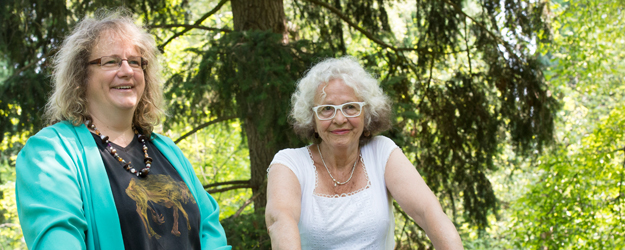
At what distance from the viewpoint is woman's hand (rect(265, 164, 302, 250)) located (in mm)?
1852

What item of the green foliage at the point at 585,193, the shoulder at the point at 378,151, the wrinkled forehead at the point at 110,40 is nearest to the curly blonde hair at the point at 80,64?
the wrinkled forehead at the point at 110,40

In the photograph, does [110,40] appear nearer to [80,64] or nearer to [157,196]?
[80,64]

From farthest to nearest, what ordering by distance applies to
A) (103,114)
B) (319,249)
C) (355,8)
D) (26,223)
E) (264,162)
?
(355,8) → (264,162) → (319,249) → (103,114) → (26,223)

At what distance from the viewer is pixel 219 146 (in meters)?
10.5

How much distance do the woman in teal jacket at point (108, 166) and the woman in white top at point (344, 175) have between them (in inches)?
14.9

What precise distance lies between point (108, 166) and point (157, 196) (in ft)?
0.63

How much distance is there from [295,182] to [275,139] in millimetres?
1424

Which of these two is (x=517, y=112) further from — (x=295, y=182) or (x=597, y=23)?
(x=295, y=182)

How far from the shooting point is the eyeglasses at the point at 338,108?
218 centimetres

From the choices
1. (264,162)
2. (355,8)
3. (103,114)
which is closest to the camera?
(103,114)

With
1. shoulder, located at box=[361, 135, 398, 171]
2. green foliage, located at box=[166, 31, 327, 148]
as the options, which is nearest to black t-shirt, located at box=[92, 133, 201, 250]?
shoulder, located at box=[361, 135, 398, 171]

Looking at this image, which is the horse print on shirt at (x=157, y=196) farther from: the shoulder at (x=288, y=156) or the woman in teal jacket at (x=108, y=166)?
the shoulder at (x=288, y=156)

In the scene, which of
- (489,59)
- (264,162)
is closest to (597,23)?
(489,59)

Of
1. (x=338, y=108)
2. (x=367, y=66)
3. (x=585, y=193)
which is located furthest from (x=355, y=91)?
(x=585, y=193)
